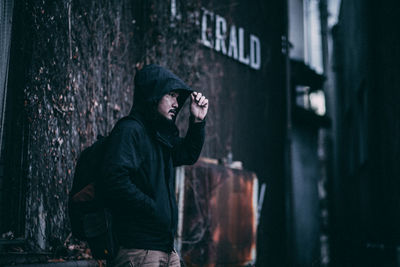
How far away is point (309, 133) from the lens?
1384cm

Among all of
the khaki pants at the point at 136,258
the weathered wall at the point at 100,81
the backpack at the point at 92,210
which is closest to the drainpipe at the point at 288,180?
the weathered wall at the point at 100,81

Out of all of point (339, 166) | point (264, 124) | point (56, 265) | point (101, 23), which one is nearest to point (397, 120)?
point (264, 124)

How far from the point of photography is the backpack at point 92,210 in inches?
114

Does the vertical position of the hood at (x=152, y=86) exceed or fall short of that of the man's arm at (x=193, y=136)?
it exceeds it

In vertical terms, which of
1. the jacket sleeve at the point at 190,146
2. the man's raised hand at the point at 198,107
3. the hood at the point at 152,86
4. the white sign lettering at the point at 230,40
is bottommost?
the jacket sleeve at the point at 190,146

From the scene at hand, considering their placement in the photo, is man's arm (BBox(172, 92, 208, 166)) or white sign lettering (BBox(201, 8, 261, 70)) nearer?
man's arm (BBox(172, 92, 208, 166))

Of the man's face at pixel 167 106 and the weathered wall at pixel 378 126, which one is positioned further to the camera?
the weathered wall at pixel 378 126

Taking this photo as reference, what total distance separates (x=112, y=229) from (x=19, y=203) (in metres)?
1.68

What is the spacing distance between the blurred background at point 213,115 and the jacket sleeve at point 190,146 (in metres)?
1.55

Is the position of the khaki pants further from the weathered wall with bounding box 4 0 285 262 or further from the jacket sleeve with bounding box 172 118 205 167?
the weathered wall with bounding box 4 0 285 262

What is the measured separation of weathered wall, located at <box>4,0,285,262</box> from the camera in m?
4.48

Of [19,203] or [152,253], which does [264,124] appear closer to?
[19,203]

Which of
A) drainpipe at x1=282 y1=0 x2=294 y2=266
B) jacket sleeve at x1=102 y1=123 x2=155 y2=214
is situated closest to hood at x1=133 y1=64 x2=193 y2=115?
jacket sleeve at x1=102 y1=123 x2=155 y2=214

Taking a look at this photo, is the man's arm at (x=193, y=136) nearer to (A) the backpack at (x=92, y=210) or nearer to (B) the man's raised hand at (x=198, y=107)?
(B) the man's raised hand at (x=198, y=107)
